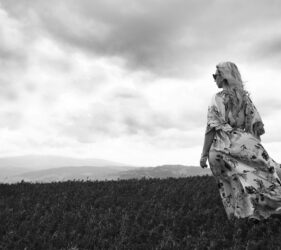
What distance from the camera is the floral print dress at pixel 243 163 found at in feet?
27.3

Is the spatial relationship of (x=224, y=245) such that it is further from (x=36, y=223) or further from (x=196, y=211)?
(x=36, y=223)

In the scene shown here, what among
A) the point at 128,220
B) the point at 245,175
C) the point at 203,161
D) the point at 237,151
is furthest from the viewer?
the point at 128,220

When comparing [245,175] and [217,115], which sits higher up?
[217,115]

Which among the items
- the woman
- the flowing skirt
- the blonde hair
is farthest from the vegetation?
the blonde hair

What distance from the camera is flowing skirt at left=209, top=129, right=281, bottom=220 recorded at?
27.2 feet

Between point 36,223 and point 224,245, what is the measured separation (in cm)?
489

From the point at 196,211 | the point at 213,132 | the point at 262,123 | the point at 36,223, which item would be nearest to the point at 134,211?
the point at 196,211

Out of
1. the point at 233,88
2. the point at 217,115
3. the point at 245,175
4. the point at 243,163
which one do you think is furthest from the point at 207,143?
the point at 233,88

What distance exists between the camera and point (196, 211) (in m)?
10.4

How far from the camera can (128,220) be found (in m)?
10.1

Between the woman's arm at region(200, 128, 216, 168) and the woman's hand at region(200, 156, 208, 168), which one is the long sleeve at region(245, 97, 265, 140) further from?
the woman's hand at region(200, 156, 208, 168)

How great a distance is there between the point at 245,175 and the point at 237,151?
511 mm

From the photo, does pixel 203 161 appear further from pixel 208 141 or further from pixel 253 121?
pixel 253 121

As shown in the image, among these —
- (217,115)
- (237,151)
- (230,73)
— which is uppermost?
(230,73)
